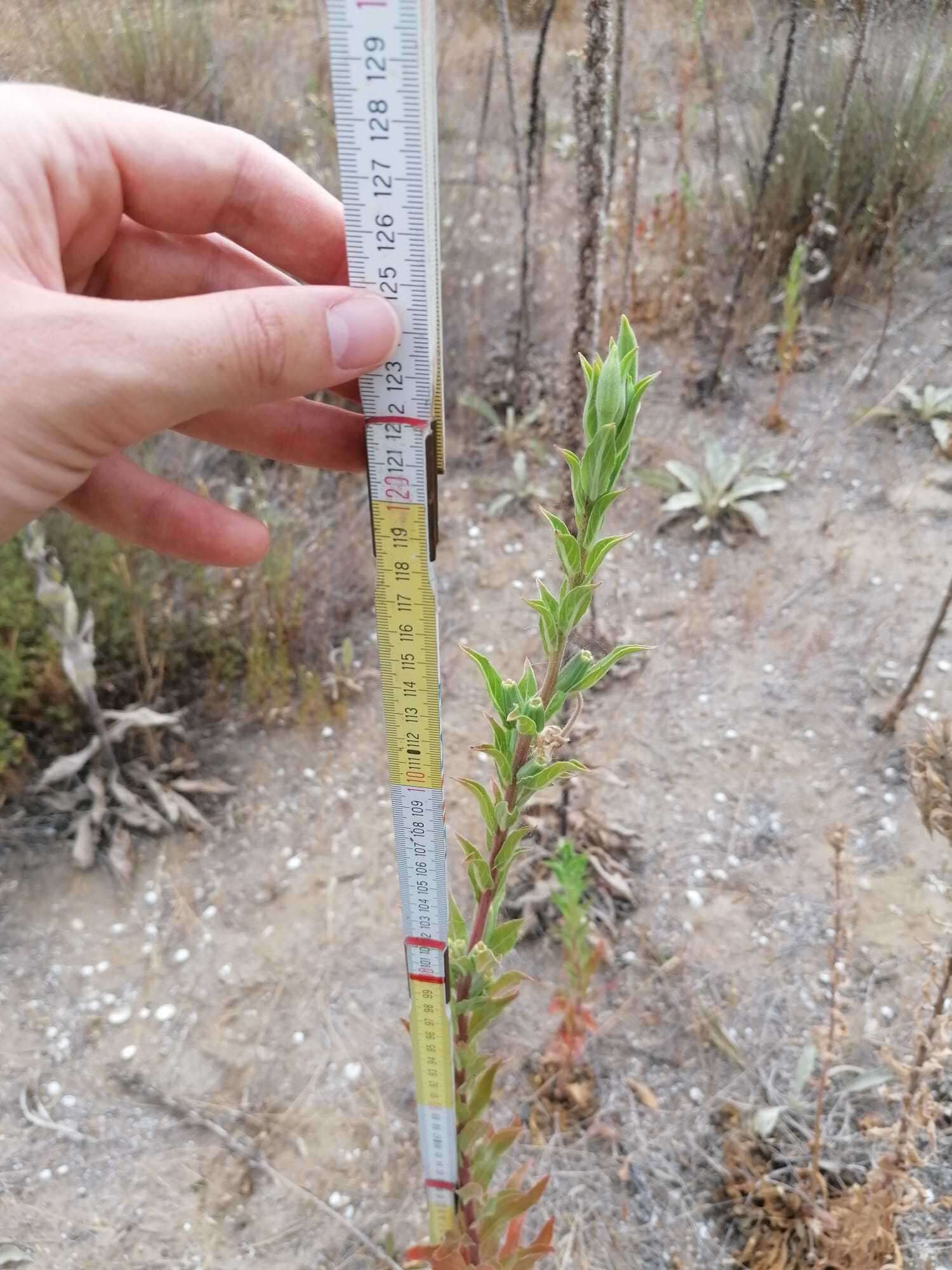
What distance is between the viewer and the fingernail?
3.40ft

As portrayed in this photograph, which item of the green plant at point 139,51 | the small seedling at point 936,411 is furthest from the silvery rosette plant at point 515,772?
the green plant at point 139,51

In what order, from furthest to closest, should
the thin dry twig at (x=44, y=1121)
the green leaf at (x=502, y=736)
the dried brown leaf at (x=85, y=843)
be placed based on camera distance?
the dried brown leaf at (x=85, y=843)
the thin dry twig at (x=44, y=1121)
the green leaf at (x=502, y=736)

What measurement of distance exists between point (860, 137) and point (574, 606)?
4.36 metres

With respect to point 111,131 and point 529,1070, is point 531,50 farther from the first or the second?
point 529,1070

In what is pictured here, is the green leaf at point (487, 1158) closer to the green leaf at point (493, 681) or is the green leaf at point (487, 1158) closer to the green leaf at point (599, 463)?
the green leaf at point (493, 681)

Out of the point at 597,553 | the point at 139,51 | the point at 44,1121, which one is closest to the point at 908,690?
the point at 597,553

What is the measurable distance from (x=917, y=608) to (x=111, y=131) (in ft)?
10.0

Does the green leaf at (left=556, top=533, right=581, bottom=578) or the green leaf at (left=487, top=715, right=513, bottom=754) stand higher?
the green leaf at (left=556, top=533, right=581, bottom=578)

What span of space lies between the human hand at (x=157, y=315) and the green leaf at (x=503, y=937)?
805 millimetres

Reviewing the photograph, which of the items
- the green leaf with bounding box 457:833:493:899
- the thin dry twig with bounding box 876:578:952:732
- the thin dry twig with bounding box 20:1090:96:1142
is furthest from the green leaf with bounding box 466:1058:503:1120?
the thin dry twig with bounding box 876:578:952:732

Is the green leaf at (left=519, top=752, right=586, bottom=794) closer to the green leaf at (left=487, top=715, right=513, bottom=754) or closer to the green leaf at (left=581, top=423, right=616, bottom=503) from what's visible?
the green leaf at (left=487, top=715, right=513, bottom=754)

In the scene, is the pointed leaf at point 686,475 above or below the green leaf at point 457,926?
below

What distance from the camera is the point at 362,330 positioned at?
104 cm

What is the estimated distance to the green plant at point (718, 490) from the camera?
374 centimetres
